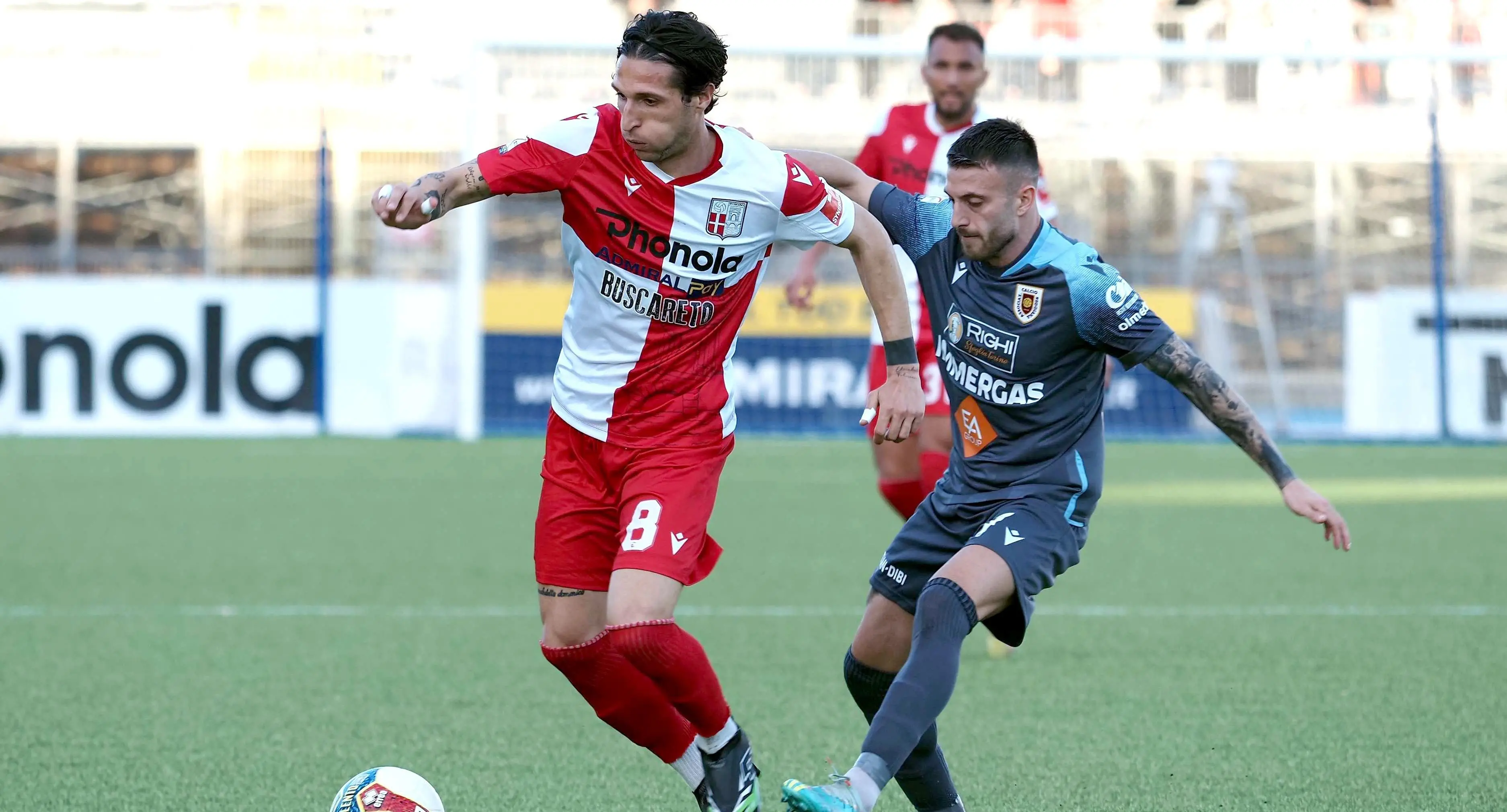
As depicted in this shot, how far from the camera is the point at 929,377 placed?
23.3 ft

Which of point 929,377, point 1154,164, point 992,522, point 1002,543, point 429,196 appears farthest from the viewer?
point 1154,164

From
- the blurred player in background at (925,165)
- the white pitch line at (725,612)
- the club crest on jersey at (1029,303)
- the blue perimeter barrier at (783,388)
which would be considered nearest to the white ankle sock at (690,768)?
the club crest on jersey at (1029,303)

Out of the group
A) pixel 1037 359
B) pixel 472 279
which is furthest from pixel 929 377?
pixel 472 279

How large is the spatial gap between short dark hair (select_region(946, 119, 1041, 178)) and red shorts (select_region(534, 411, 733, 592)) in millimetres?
936

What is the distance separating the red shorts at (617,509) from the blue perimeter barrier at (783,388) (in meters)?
11.4

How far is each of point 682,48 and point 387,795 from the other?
174cm

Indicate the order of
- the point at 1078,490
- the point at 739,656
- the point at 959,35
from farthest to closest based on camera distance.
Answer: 1. the point at 959,35
2. the point at 739,656
3. the point at 1078,490

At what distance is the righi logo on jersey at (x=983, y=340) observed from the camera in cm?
412

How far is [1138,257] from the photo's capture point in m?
17.1

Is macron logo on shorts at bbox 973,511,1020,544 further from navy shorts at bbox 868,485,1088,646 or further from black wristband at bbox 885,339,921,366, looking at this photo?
black wristband at bbox 885,339,921,366

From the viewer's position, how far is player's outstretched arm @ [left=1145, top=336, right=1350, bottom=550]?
3.92 metres

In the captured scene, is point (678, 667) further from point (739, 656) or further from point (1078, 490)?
point (739, 656)

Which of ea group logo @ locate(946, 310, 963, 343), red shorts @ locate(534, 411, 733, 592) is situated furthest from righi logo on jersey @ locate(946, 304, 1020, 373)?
red shorts @ locate(534, 411, 733, 592)

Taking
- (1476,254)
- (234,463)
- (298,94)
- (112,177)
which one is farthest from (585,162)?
(112,177)
